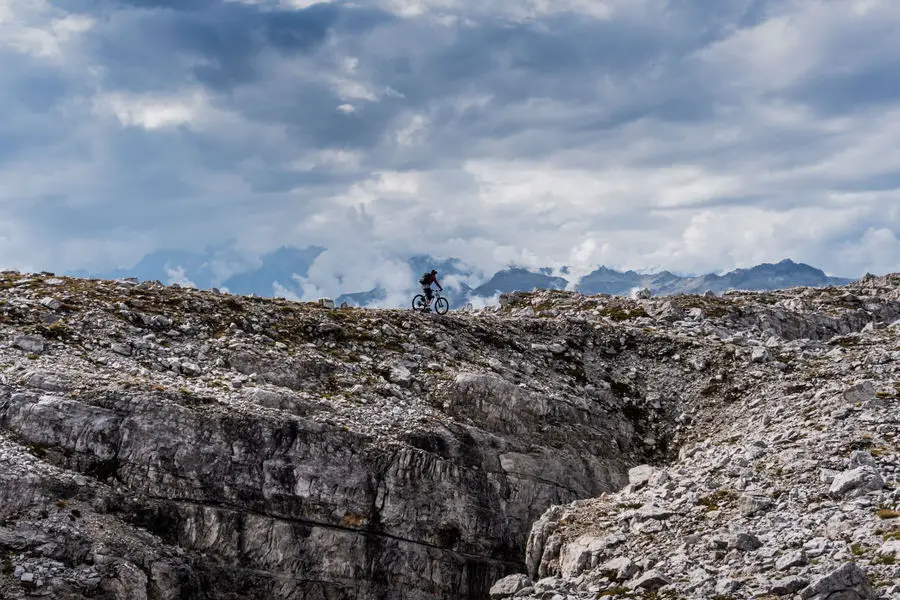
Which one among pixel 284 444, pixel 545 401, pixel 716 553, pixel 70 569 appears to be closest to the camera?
pixel 716 553

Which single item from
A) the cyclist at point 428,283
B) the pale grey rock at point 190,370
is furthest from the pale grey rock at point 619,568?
the cyclist at point 428,283

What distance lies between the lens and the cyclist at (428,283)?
52906mm

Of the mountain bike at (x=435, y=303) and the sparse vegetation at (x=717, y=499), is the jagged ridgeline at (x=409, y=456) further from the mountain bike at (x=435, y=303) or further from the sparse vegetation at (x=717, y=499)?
the mountain bike at (x=435, y=303)

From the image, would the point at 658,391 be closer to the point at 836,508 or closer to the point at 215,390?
the point at 836,508

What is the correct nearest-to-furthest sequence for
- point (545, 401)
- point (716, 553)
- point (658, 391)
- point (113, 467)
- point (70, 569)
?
point (716, 553) < point (70, 569) < point (113, 467) < point (545, 401) < point (658, 391)

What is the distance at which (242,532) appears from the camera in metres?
36.8

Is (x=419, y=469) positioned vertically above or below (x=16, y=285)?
below

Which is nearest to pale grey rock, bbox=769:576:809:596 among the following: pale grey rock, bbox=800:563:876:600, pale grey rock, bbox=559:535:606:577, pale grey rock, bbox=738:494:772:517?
pale grey rock, bbox=800:563:876:600

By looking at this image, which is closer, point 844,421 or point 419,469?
point 844,421

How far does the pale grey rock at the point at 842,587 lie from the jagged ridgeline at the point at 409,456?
7 cm

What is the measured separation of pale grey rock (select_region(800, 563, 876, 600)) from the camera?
2317 centimetres

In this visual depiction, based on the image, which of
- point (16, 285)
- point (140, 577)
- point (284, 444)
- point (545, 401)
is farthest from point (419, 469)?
point (16, 285)

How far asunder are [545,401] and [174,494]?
20.8 metres

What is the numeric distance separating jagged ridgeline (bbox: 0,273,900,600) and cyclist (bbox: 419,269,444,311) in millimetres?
1771
